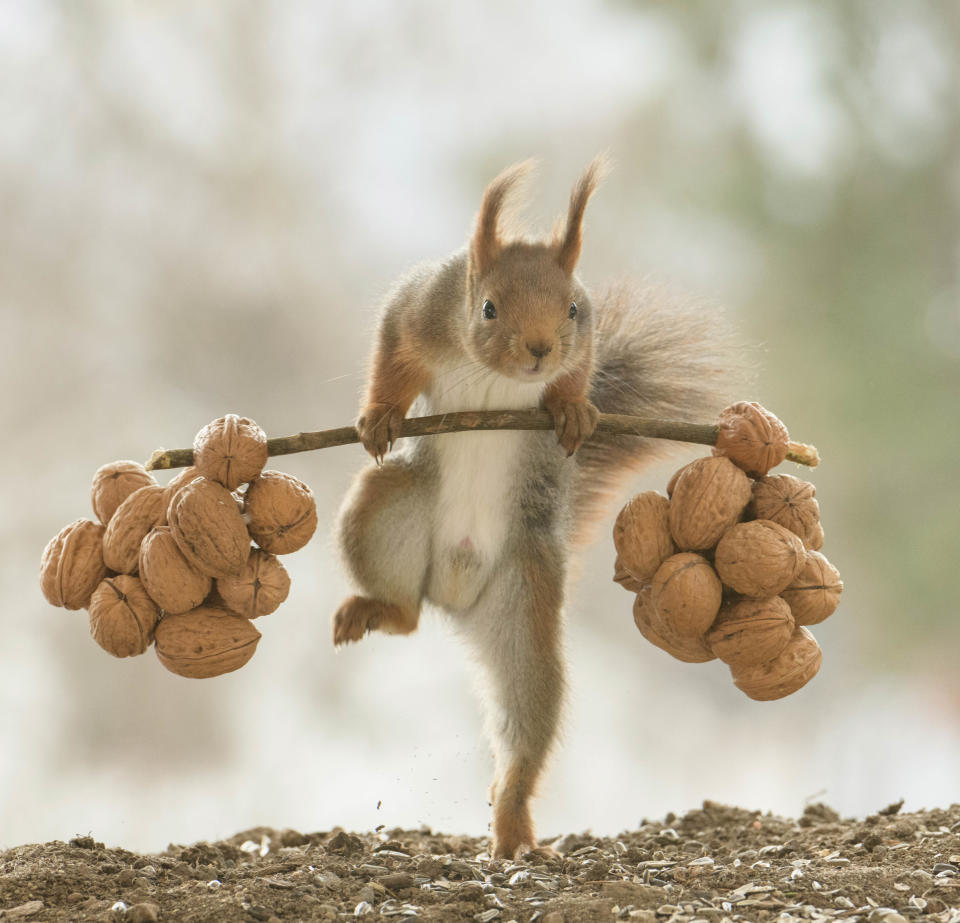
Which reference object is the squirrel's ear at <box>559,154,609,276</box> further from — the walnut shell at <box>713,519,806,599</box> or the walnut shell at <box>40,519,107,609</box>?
the walnut shell at <box>40,519,107,609</box>

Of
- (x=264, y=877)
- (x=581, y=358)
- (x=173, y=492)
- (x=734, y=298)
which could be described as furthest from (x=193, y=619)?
(x=734, y=298)

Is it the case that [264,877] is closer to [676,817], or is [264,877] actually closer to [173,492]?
[173,492]

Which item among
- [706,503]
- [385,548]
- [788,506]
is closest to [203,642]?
[385,548]

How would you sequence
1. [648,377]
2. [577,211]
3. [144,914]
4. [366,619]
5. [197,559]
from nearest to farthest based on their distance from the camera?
[144,914] → [197,559] → [577,211] → [366,619] → [648,377]

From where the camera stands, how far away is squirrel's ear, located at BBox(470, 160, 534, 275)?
70.6 inches

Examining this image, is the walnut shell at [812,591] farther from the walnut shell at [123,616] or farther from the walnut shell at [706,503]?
the walnut shell at [123,616]

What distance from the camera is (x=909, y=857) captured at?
176 centimetres

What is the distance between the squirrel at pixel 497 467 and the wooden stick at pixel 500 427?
3cm

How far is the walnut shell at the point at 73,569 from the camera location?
5.31 feet

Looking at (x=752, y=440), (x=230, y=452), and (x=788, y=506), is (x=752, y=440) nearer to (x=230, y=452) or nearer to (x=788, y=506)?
(x=788, y=506)

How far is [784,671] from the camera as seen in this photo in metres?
1.63

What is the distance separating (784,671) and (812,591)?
0.11 m

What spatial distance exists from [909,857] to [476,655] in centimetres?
73

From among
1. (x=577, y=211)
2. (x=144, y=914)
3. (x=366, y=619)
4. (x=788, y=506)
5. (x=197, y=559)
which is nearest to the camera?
(x=144, y=914)
